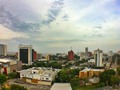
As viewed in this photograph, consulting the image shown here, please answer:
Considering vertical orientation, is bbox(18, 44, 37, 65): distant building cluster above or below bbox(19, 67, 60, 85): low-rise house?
above

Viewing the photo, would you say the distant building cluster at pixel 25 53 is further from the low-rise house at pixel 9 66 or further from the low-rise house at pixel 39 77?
the low-rise house at pixel 39 77

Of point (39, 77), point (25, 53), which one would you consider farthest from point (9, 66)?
point (25, 53)

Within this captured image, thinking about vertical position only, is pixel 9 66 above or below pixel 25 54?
below

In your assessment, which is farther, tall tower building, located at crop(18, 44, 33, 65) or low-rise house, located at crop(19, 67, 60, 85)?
tall tower building, located at crop(18, 44, 33, 65)

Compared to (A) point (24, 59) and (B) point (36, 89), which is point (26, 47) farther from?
(B) point (36, 89)

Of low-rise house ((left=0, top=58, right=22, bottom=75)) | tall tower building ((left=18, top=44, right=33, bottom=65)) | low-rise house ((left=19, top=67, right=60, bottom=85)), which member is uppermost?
tall tower building ((left=18, top=44, right=33, bottom=65))

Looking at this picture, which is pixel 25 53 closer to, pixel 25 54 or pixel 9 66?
pixel 25 54

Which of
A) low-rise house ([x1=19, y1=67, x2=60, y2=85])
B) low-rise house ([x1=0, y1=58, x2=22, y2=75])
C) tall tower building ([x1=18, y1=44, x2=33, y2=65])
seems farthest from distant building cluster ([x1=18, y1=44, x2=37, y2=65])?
low-rise house ([x1=19, y1=67, x2=60, y2=85])

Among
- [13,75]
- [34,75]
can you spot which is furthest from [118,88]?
[13,75]

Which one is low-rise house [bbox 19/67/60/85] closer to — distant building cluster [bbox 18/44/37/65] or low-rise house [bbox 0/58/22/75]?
low-rise house [bbox 0/58/22/75]
